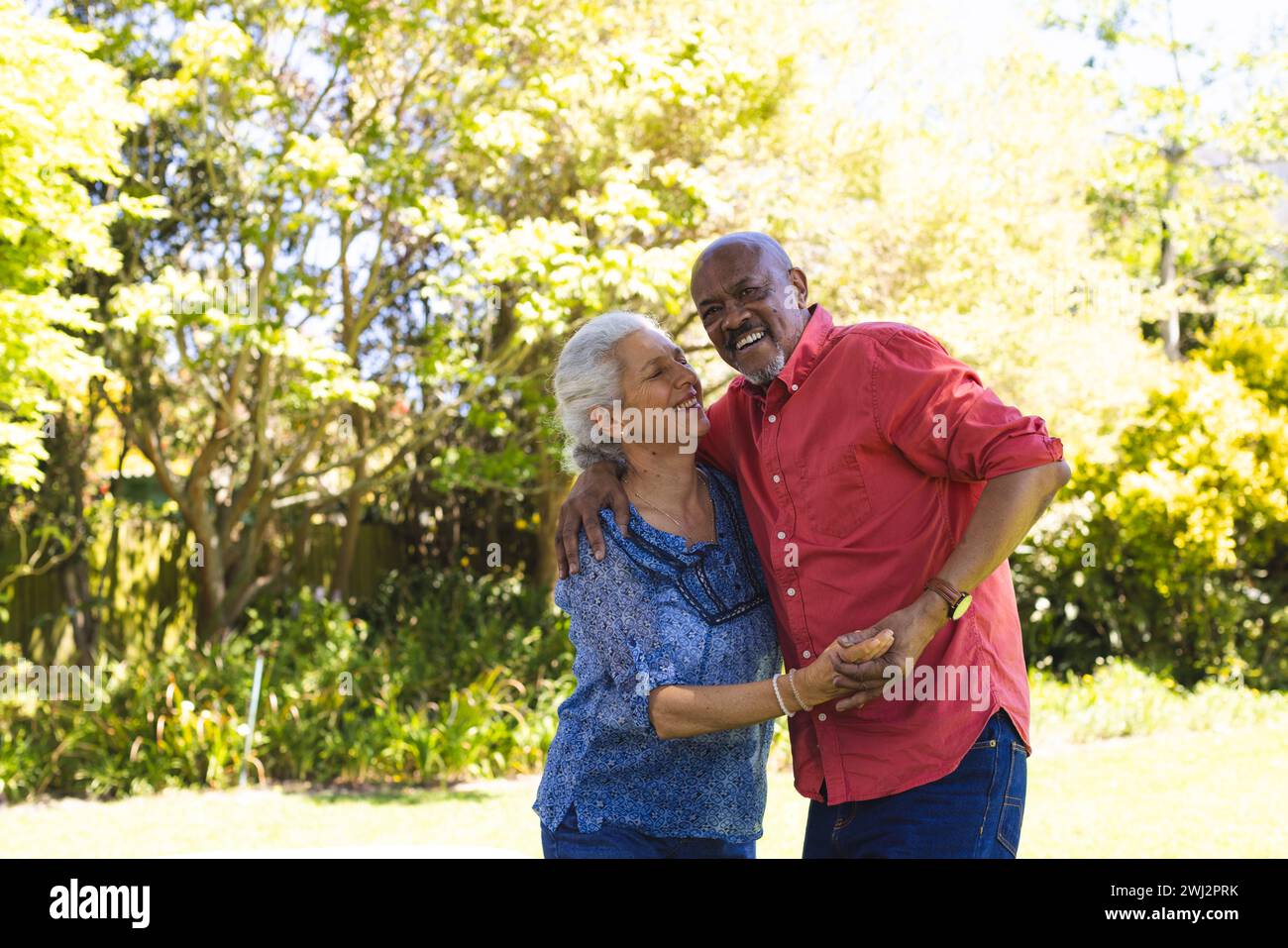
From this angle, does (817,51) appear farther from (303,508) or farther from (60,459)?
Answer: (60,459)

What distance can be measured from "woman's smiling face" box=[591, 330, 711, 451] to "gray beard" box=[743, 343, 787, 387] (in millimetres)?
A: 133

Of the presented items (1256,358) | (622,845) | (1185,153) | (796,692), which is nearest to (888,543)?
(796,692)

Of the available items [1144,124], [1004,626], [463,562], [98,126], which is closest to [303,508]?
[463,562]

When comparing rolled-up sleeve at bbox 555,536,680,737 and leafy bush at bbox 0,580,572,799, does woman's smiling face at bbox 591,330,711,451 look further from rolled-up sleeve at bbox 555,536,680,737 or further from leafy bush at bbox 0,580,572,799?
leafy bush at bbox 0,580,572,799

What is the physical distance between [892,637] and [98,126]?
5.62m

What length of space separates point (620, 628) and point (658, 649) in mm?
95

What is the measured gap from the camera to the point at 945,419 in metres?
2.46

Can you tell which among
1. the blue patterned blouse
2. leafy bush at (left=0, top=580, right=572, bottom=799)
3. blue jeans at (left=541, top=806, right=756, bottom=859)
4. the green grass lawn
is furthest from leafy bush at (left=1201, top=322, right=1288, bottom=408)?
blue jeans at (left=541, top=806, right=756, bottom=859)

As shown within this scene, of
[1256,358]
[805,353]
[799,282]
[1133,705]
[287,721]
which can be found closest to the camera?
[805,353]

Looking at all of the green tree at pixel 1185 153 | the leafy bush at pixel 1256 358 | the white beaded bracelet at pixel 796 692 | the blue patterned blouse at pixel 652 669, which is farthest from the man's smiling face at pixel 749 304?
the green tree at pixel 1185 153

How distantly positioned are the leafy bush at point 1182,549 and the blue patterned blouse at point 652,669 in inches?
341

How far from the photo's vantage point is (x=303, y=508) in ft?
36.9

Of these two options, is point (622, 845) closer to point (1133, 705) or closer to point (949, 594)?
point (949, 594)

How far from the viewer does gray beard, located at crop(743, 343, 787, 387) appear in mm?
2709
